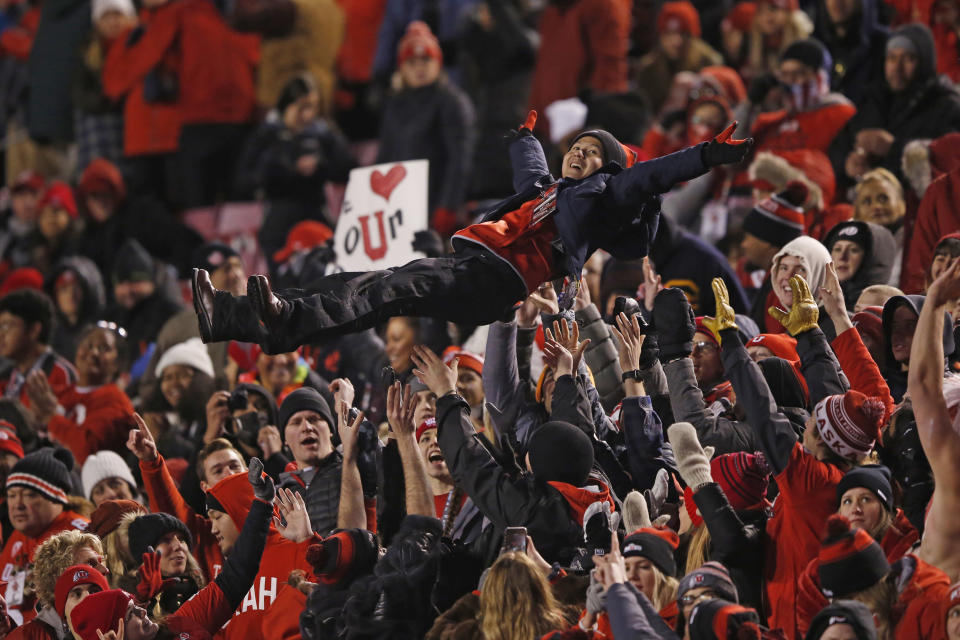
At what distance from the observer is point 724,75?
1242cm

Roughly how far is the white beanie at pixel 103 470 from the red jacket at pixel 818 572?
3.94 meters

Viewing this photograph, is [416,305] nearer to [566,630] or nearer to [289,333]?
[289,333]

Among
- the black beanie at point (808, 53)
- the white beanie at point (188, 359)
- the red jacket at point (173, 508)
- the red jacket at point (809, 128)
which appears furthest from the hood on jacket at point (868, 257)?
the white beanie at point (188, 359)

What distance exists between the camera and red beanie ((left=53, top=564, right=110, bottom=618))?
7.44 m

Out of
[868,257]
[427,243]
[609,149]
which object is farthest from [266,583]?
A: [868,257]

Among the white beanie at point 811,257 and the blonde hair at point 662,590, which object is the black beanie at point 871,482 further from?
the white beanie at point 811,257

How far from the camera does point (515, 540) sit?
21.5 feet

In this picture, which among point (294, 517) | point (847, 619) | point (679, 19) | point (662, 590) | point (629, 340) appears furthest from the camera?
point (679, 19)

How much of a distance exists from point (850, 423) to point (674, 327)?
1309 mm

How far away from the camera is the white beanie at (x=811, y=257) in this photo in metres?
8.33

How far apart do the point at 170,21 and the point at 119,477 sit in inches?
251

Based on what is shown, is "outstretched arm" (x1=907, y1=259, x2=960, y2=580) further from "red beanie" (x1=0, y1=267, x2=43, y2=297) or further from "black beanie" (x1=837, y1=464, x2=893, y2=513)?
"red beanie" (x1=0, y1=267, x2=43, y2=297)

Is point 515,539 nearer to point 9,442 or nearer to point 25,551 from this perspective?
point 25,551

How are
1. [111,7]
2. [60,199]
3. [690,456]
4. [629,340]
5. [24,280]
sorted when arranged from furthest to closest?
[111,7]
[60,199]
[24,280]
[629,340]
[690,456]
